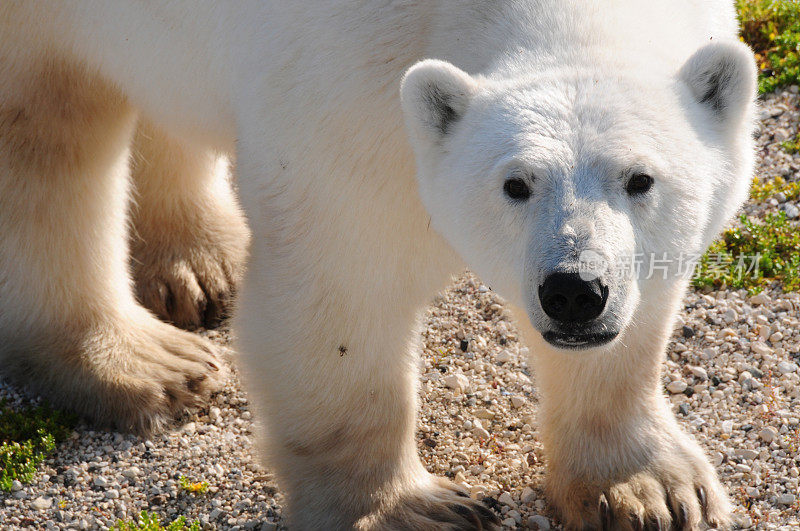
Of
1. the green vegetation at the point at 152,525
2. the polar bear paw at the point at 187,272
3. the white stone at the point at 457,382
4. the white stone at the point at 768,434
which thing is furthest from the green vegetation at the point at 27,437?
the white stone at the point at 768,434

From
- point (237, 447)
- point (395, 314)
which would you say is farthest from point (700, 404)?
point (237, 447)

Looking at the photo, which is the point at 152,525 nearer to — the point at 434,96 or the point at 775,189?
the point at 434,96

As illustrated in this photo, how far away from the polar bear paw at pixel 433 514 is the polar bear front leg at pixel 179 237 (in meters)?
1.89

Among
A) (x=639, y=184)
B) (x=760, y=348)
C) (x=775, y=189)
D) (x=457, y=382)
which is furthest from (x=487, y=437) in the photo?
(x=775, y=189)

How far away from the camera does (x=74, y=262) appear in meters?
4.55

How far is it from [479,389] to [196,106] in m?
1.82

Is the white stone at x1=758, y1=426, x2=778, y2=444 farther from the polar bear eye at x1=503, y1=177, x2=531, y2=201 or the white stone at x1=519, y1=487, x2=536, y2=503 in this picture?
the polar bear eye at x1=503, y1=177, x2=531, y2=201

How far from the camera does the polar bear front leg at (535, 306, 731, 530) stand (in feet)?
12.1

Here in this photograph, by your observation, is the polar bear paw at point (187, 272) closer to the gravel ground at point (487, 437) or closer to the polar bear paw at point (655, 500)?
the gravel ground at point (487, 437)

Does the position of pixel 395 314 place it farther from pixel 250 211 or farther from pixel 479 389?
pixel 479 389

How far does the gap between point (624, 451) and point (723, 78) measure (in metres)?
1.58

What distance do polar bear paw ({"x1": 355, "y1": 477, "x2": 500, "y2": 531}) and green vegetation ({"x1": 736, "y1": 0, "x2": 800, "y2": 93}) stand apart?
354cm

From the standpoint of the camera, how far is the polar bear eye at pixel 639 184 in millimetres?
2625

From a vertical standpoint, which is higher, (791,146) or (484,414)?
(791,146)
